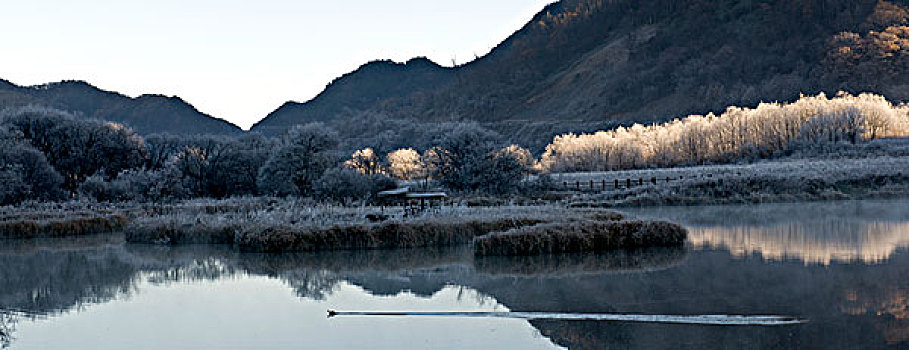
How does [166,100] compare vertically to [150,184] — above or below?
above

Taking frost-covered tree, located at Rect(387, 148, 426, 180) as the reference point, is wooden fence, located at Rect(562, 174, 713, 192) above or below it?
below

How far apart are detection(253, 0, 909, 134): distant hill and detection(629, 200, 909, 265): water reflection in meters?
79.0

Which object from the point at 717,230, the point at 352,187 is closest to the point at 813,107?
the point at 352,187

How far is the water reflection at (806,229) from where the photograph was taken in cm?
1800

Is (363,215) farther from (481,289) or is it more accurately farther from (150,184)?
(150,184)

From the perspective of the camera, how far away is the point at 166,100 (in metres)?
150

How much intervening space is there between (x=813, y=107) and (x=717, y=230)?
50470mm

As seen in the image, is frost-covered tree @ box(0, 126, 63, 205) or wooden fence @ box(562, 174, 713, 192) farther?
wooden fence @ box(562, 174, 713, 192)

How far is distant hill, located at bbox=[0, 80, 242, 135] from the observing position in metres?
140

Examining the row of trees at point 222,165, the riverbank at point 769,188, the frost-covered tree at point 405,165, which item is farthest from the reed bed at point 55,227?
the frost-covered tree at point 405,165

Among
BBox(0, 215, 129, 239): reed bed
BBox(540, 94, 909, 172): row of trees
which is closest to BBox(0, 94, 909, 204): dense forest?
BBox(540, 94, 909, 172): row of trees

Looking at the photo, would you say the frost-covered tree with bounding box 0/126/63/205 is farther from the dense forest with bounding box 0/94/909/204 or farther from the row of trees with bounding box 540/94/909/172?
the row of trees with bounding box 540/94/909/172

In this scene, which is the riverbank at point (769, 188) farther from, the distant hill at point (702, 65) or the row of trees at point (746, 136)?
the distant hill at point (702, 65)

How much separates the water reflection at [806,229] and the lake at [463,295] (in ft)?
0.39
